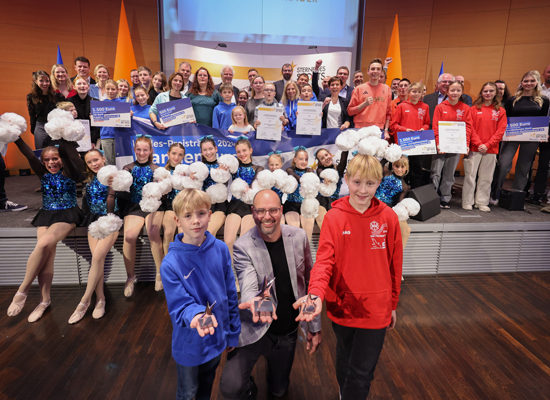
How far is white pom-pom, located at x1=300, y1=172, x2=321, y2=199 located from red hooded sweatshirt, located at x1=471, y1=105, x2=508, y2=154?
2881mm

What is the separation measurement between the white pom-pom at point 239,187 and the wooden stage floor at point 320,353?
1345 mm

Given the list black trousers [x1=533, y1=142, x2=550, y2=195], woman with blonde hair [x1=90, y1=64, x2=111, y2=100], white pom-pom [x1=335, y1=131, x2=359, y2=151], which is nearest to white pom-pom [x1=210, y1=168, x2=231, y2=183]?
white pom-pom [x1=335, y1=131, x2=359, y2=151]

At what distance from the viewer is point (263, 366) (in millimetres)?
2379

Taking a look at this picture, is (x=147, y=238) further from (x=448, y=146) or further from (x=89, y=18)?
(x=89, y=18)

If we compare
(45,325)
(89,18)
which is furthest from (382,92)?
(89,18)

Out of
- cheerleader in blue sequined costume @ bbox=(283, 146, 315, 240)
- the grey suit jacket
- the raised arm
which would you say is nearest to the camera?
the grey suit jacket

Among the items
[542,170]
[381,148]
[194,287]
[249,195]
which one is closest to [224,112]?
[249,195]

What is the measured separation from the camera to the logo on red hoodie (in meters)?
1.69

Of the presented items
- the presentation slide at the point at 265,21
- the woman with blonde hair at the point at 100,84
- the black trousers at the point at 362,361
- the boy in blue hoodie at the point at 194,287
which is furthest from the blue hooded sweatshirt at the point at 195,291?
the presentation slide at the point at 265,21

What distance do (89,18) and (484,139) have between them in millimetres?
8556

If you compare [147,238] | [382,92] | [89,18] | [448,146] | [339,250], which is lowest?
[147,238]

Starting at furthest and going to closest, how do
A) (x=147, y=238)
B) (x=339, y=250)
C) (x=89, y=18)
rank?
(x=89, y=18) → (x=147, y=238) → (x=339, y=250)

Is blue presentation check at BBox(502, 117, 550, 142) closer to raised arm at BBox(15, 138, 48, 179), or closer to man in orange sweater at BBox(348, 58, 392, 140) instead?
man in orange sweater at BBox(348, 58, 392, 140)

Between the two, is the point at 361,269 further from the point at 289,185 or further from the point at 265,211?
the point at 289,185
